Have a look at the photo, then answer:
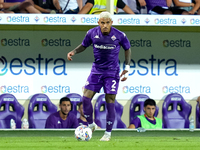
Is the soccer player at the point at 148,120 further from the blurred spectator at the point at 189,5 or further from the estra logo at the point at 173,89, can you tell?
the blurred spectator at the point at 189,5

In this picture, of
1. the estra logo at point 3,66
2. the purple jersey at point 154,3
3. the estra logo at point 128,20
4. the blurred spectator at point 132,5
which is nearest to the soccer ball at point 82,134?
the estra logo at point 128,20

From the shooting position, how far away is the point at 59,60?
37.3 feet

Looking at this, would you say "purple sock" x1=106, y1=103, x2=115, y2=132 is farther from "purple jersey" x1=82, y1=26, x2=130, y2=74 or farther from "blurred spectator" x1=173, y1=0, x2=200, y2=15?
"blurred spectator" x1=173, y1=0, x2=200, y2=15

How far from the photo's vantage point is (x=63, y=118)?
10070 mm

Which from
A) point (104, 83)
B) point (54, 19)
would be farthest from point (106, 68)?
point (54, 19)

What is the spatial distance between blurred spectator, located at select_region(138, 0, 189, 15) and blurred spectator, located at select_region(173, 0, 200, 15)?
0.45ft

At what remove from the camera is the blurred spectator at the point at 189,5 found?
10.9 metres

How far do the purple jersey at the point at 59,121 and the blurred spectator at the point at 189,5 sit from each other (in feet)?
11.0

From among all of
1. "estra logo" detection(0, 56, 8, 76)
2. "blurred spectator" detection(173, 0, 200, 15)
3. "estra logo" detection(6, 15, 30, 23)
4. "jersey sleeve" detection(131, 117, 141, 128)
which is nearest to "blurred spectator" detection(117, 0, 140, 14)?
"blurred spectator" detection(173, 0, 200, 15)

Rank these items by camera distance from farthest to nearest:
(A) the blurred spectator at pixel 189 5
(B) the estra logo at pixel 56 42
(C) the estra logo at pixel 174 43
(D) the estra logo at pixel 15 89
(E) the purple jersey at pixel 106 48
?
(C) the estra logo at pixel 174 43
(B) the estra logo at pixel 56 42
(D) the estra logo at pixel 15 89
(A) the blurred spectator at pixel 189 5
(E) the purple jersey at pixel 106 48

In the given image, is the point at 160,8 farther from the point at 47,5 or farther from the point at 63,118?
the point at 63,118

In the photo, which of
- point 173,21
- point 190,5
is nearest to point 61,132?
point 173,21

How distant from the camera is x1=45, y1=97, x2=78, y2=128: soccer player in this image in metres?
10.0

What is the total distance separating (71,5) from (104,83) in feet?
13.1
